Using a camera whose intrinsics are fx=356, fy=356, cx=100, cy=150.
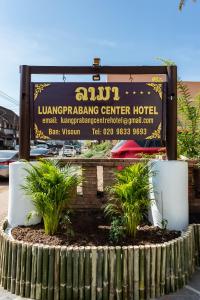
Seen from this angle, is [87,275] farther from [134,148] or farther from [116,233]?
[134,148]

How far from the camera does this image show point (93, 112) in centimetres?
573

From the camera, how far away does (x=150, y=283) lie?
164 inches

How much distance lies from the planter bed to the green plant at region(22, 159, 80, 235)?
2.20 ft

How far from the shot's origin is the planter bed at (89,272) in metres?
4.04

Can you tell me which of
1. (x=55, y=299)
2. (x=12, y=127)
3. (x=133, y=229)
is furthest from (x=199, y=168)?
(x=12, y=127)

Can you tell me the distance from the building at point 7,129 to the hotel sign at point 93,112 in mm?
48551

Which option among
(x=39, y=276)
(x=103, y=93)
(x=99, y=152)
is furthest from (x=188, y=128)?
(x=99, y=152)

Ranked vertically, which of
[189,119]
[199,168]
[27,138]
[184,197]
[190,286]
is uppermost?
[189,119]

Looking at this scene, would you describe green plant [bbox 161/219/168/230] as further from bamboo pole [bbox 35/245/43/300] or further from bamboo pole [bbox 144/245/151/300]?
bamboo pole [bbox 35/245/43/300]

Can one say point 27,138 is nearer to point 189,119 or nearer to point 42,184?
point 42,184

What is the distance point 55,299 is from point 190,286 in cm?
170

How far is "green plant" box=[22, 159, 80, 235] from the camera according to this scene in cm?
478

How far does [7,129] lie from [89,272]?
2164 inches

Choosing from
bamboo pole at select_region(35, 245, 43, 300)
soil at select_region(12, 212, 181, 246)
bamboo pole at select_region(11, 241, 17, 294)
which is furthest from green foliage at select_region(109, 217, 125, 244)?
bamboo pole at select_region(11, 241, 17, 294)
